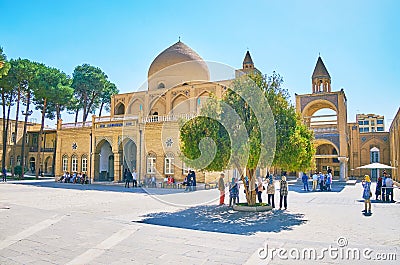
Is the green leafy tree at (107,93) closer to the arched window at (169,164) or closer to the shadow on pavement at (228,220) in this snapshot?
the arched window at (169,164)

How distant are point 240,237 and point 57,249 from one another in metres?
3.90

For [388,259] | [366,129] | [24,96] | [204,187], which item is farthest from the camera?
[366,129]

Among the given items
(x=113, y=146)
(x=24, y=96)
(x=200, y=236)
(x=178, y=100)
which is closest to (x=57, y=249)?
(x=200, y=236)

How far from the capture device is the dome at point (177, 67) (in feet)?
104

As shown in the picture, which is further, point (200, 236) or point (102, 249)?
point (200, 236)

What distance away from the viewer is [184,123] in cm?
1215

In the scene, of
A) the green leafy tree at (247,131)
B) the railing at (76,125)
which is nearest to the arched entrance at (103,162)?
the railing at (76,125)

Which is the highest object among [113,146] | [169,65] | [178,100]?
[169,65]

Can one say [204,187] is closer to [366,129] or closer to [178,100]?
[178,100]

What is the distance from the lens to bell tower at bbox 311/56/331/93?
34438 mm

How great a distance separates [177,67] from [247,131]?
22202mm

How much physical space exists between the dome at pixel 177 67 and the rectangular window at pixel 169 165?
10140 millimetres

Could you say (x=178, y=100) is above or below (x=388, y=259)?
above

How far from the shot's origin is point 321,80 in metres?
34.6
